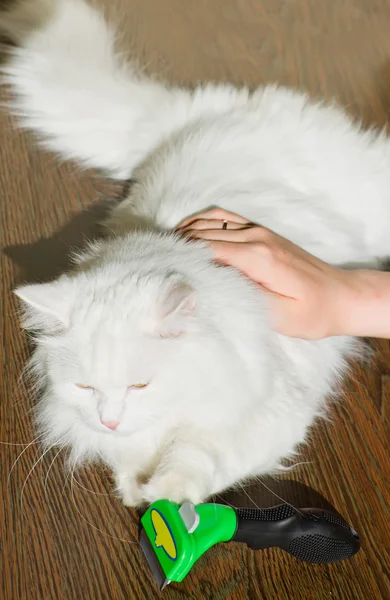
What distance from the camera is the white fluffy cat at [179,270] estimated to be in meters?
0.89

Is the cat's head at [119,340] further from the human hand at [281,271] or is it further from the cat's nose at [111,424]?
the human hand at [281,271]

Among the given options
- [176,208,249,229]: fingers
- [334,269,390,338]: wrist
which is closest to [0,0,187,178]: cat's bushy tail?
[176,208,249,229]: fingers

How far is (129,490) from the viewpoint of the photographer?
1065 millimetres

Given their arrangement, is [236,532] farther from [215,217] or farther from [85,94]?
[85,94]

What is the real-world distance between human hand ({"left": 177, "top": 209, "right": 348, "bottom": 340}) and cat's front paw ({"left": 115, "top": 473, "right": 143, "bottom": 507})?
0.39m

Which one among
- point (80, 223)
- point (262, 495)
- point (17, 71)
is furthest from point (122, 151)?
point (262, 495)

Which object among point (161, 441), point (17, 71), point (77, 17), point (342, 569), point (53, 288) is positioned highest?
point (77, 17)

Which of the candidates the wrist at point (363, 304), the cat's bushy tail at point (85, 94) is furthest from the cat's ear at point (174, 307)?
the cat's bushy tail at point (85, 94)

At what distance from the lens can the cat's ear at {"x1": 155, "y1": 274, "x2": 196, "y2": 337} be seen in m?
0.83

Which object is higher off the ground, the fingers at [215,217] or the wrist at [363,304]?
the fingers at [215,217]

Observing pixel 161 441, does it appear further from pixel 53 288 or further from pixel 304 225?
pixel 304 225

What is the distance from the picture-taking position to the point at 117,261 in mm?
975

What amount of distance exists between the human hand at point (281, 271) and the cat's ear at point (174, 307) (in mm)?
174

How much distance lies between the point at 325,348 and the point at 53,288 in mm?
559
